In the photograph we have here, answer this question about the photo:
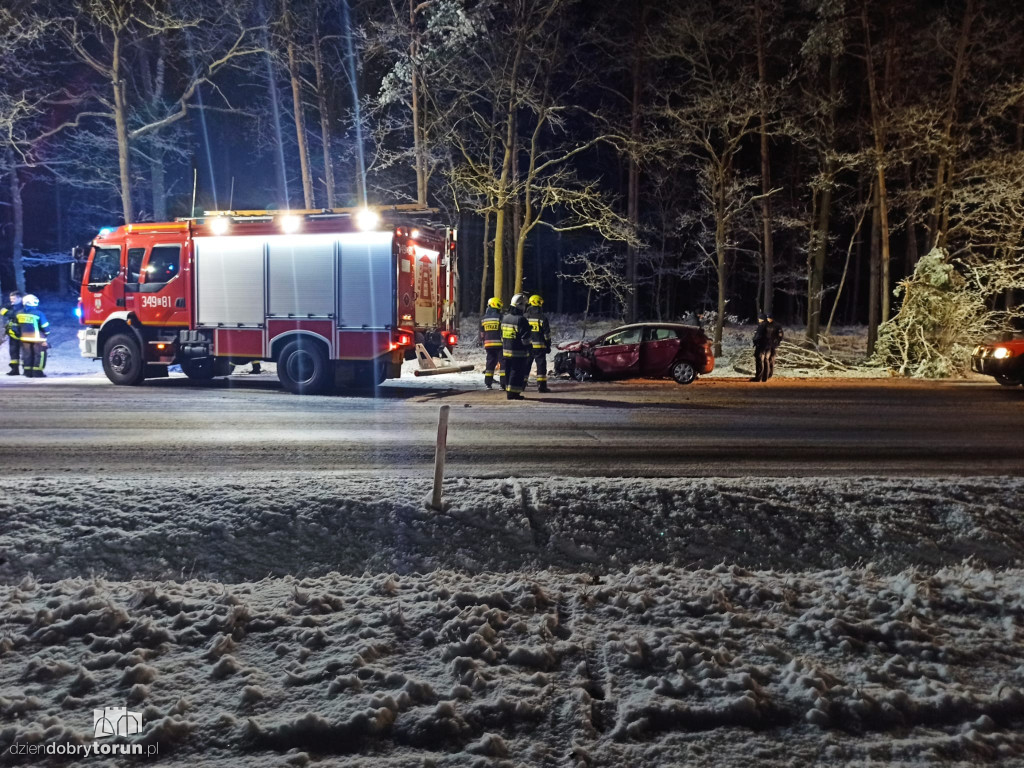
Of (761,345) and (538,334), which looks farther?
(761,345)

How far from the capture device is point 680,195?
40469mm

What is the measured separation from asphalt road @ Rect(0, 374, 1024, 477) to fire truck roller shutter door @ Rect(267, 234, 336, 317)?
5.67ft

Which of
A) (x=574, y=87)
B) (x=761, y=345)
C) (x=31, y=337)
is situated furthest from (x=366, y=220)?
(x=574, y=87)

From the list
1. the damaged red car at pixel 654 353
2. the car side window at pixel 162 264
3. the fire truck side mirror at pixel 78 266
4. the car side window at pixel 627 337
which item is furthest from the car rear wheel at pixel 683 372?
the fire truck side mirror at pixel 78 266

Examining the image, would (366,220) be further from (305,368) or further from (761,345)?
(761,345)

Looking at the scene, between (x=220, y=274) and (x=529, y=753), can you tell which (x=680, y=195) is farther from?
(x=529, y=753)

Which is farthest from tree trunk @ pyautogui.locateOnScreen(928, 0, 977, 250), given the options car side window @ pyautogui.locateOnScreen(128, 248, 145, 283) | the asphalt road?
car side window @ pyautogui.locateOnScreen(128, 248, 145, 283)

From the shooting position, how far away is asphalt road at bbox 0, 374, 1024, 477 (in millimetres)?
8531

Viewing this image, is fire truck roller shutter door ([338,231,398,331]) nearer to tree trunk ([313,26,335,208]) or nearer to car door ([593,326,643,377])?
car door ([593,326,643,377])

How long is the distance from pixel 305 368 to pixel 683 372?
8369mm

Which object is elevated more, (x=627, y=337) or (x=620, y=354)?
(x=627, y=337)

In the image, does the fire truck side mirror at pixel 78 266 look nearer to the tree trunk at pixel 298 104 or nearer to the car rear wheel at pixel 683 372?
the tree trunk at pixel 298 104

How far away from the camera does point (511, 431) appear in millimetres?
10617

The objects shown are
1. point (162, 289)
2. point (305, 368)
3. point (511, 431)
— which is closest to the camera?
point (511, 431)
